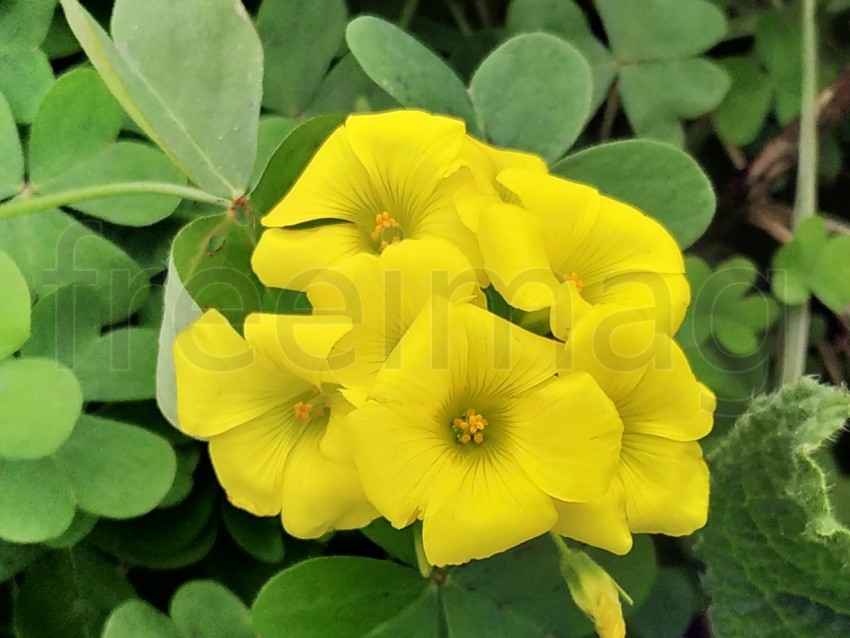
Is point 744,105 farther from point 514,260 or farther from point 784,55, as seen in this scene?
point 514,260

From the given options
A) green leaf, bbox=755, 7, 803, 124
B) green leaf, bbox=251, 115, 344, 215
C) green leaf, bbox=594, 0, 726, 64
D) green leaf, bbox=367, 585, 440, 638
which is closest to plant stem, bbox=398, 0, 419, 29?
green leaf, bbox=594, 0, 726, 64

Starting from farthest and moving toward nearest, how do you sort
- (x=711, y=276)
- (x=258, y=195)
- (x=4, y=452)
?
(x=711, y=276) < (x=258, y=195) < (x=4, y=452)

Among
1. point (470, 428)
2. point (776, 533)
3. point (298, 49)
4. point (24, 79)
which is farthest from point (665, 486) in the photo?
point (24, 79)

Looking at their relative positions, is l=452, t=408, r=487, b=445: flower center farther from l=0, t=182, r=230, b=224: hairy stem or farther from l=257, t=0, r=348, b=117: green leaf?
l=257, t=0, r=348, b=117: green leaf

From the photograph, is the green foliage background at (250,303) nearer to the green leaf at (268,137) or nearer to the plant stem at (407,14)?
the green leaf at (268,137)

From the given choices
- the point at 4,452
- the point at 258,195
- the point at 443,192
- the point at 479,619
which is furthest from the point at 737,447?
the point at 4,452

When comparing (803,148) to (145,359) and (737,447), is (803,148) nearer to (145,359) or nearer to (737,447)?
(737,447)
